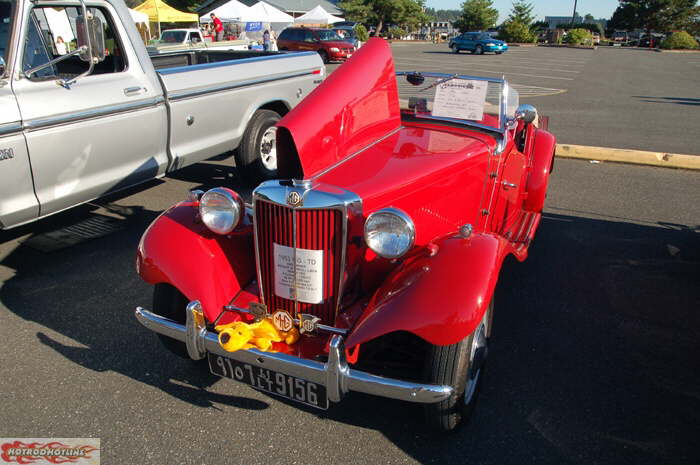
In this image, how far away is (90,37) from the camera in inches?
161

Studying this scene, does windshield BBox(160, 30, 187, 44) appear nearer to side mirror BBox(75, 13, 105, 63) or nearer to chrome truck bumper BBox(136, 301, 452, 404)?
side mirror BBox(75, 13, 105, 63)

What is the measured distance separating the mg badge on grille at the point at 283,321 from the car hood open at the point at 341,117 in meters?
0.78

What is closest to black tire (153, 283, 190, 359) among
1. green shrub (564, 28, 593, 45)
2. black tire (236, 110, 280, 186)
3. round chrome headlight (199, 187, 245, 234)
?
round chrome headlight (199, 187, 245, 234)

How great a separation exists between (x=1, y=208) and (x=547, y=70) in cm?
2087

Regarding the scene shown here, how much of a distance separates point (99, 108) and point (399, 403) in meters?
3.37

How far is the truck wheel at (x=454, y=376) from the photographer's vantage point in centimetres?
235

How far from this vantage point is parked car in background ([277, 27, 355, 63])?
22984 mm

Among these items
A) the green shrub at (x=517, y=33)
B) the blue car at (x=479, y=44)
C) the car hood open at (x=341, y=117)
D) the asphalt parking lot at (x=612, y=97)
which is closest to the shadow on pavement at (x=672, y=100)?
the asphalt parking lot at (x=612, y=97)

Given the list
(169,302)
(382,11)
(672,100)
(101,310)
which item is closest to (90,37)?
(101,310)

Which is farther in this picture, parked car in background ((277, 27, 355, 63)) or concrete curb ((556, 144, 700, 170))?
parked car in background ((277, 27, 355, 63))

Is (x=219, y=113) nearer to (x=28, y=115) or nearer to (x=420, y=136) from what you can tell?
(x=28, y=115)

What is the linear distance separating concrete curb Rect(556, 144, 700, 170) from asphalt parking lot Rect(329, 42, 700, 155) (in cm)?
94

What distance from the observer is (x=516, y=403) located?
279 centimetres

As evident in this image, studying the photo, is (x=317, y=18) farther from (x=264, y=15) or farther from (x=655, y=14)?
(x=655, y=14)
